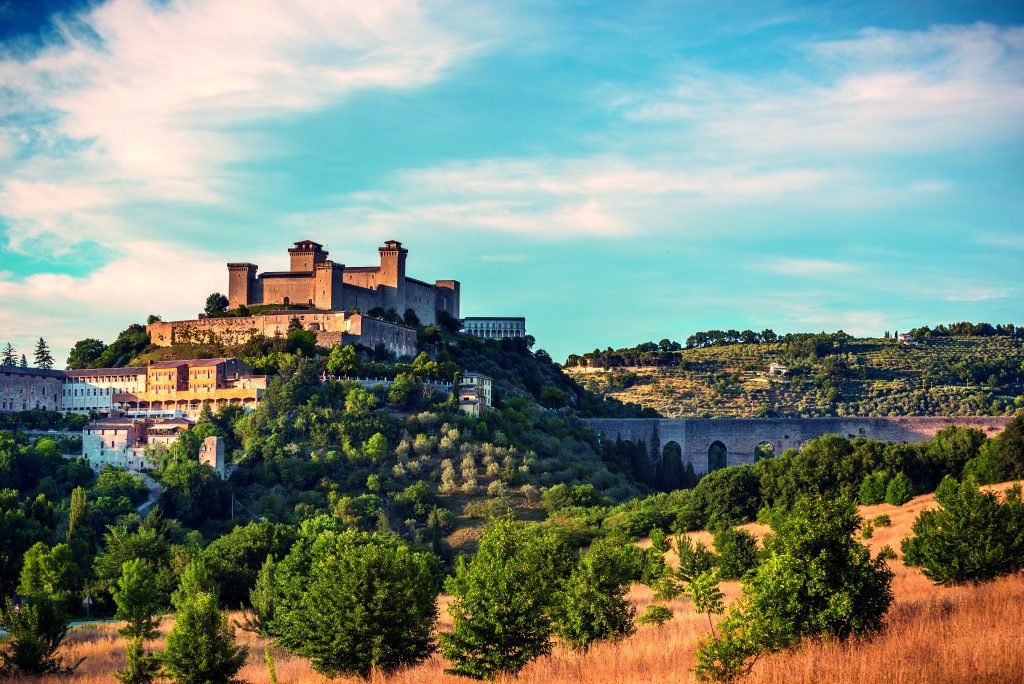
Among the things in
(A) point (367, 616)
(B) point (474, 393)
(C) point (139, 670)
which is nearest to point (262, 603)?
(C) point (139, 670)

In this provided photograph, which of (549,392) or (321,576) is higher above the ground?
(549,392)

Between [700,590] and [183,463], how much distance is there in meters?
38.6

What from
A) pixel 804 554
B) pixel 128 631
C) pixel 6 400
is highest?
pixel 6 400

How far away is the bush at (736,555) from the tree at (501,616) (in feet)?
49.7

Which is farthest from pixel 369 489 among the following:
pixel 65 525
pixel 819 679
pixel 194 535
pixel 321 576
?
pixel 819 679

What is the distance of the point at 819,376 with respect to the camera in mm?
86938

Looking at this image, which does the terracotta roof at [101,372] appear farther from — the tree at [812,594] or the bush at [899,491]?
the tree at [812,594]

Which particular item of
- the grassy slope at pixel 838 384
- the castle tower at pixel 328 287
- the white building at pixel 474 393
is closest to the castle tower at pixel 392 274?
the castle tower at pixel 328 287

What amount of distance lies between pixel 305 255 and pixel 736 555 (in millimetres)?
46774

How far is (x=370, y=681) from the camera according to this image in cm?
2006

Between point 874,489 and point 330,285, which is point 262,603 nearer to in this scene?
point 874,489

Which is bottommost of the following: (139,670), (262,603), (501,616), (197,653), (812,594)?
(262,603)

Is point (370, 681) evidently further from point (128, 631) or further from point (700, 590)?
point (128, 631)

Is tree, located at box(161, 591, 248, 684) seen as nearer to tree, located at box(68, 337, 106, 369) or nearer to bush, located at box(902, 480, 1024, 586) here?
bush, located at box(902, 480, 1024, 586)
